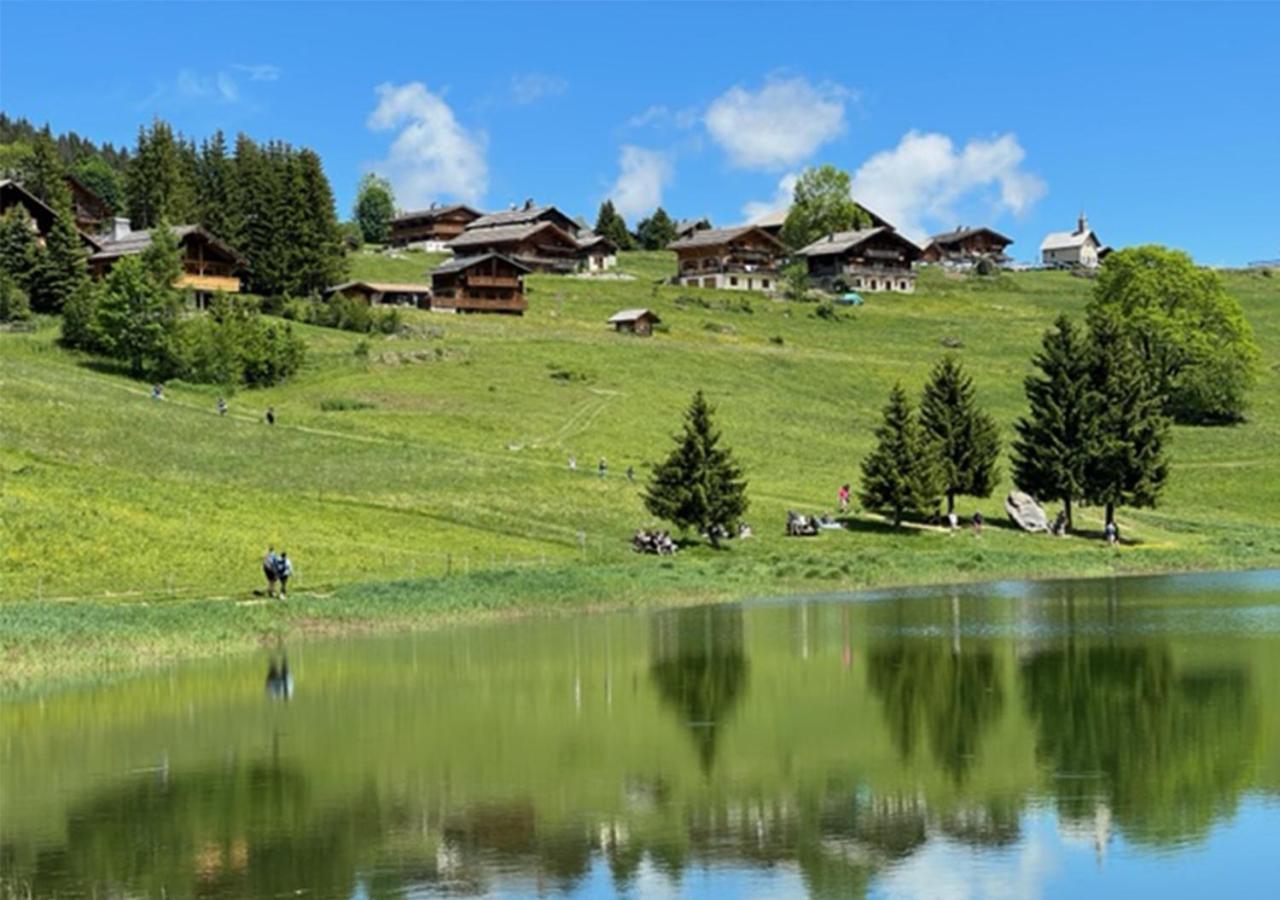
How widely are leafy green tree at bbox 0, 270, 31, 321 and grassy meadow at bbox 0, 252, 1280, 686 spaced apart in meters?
4.96

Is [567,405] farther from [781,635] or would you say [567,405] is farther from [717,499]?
[781,635]

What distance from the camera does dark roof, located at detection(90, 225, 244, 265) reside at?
14400 cm

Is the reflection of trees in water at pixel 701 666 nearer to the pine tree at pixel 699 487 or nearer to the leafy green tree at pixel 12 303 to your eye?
the pine tree at pixel 699 487

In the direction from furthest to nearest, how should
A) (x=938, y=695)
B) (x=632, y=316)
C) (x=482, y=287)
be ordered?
1. (x=482, y=287)
2. (x=632, y=316)
3. (x=938, y=695)

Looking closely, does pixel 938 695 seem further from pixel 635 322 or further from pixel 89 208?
pixel 89 208

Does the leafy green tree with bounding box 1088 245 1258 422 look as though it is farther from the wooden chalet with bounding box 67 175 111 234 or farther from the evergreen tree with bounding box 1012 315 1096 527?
the wooden chalet with bounding box 67 175 111 234

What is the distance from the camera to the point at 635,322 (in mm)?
152750

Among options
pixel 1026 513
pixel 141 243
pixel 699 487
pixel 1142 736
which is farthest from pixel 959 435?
pixel 141 243

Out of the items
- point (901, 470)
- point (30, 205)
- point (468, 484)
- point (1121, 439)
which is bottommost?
point (468, 484)

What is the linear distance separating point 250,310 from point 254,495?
53485mm

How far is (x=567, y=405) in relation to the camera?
117 m

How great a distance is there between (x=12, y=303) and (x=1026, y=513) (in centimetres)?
8457

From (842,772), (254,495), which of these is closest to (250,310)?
(254,495)

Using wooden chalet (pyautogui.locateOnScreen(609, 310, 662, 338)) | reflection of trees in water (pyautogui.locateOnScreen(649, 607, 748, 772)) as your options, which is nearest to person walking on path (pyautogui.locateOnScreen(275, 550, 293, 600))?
reflection of trees in water (pyautogui.locateOnScreen(649, 607, 748, 772))
